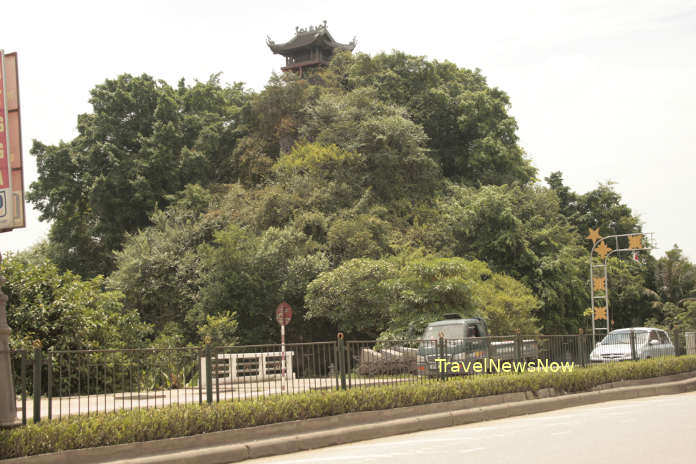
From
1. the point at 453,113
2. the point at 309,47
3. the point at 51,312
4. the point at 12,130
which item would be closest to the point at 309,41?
the point at 309,47

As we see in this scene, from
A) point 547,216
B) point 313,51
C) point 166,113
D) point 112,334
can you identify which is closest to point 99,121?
point 166,113

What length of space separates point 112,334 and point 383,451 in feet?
48.7

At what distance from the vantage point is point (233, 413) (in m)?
10.8

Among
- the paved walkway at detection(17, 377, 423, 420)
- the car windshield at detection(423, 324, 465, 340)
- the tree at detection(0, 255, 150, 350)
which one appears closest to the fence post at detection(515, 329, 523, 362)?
the car windshield at detection(423, 324, 465, 340)

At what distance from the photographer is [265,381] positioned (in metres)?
12.6

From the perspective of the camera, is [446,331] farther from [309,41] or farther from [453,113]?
[309,41]

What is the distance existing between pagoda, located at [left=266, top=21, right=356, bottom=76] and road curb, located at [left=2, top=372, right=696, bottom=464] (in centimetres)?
6662

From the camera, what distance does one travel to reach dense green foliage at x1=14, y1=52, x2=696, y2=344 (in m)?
33.8

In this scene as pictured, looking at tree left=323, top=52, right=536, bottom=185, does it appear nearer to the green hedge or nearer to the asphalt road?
the green hedge

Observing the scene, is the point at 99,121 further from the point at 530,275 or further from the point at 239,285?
the point at 530,275

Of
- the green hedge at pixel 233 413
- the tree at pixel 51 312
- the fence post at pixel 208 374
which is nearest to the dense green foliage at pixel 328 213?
the tree at pixel 51 312

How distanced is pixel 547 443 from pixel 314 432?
399 centimetres

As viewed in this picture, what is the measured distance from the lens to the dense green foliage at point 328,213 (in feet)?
111

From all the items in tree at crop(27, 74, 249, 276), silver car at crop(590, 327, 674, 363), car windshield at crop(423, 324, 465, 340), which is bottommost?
silver car at crop(590, 327, 674, 363)
